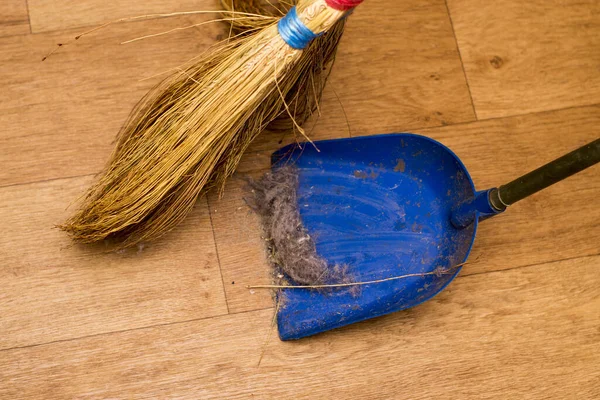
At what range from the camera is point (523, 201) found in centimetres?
147

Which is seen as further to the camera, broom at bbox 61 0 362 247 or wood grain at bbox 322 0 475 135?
wood grain at bbox 322 0 475 135

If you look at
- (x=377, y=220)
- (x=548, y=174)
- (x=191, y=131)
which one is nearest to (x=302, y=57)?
(x=191, y=131)

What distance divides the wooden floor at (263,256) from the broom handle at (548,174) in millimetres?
263

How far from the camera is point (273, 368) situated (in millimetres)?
1340

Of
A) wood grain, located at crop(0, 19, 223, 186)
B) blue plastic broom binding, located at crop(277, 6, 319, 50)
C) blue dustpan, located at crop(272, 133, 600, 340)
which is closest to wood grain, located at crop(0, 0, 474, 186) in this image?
wood grain, located at crop(0, 19, 223, 186)

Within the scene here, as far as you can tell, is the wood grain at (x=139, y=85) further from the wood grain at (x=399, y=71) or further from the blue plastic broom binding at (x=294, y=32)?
the blue plastic broom binding at (x=294, y=32)

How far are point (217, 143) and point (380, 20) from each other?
1.57 feet

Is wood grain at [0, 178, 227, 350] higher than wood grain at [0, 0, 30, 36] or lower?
lower

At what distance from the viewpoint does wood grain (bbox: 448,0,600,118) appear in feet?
5.02

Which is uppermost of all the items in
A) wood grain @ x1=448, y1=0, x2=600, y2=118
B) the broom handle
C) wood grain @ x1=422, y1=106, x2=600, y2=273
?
the broom handle

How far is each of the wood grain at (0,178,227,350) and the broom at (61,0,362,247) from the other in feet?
0.18

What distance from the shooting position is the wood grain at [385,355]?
1303mm

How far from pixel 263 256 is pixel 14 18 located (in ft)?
2.14

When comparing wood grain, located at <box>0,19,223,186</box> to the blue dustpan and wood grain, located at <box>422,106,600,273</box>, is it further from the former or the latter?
wood grain, located at <box>422,106,600,273</box>
